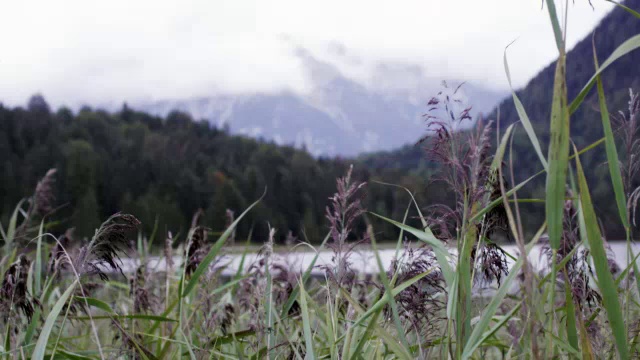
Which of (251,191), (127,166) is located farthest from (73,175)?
(251,191)

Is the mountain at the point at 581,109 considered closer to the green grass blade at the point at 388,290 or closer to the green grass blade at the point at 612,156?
the green grass blade at the point at 612,156

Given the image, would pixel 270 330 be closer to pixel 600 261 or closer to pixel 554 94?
pixel 600 261

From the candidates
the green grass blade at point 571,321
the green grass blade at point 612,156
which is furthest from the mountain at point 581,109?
the green grass blade at point 571,321

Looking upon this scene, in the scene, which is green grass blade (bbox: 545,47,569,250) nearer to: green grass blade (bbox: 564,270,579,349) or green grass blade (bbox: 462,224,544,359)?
green grass blade (bbox: 462,224,544,359)

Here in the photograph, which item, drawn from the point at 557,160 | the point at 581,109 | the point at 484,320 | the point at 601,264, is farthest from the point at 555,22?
the point at 581,109

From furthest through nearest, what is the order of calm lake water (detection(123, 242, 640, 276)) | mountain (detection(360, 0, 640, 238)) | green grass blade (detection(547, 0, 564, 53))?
calm lake water (detection(123, 242, 640, 276)), mountain (detection(360, 0, 640, 238)), green grass blade (detection(547, 0, 564, 53))

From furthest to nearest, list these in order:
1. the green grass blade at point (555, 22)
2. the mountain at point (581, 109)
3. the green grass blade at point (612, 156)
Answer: the mountain at point (581, 109) < the green grass blade at point (612, 156) < the green grass blade at point (555, 22)

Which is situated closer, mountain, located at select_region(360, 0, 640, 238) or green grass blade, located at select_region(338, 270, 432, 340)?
green grass blade, located at select_region(338, 270, 432, 340)

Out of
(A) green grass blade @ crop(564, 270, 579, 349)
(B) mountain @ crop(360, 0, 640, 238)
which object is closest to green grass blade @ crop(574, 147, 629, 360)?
(A) green grass blade @ crop(564, 270, 579, 349)

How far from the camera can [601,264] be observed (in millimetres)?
1155

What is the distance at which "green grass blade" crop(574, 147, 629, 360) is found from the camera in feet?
3.78

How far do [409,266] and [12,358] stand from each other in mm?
1259

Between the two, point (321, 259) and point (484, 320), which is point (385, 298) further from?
point (321, 259)

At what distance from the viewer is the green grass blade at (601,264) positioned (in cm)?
115
